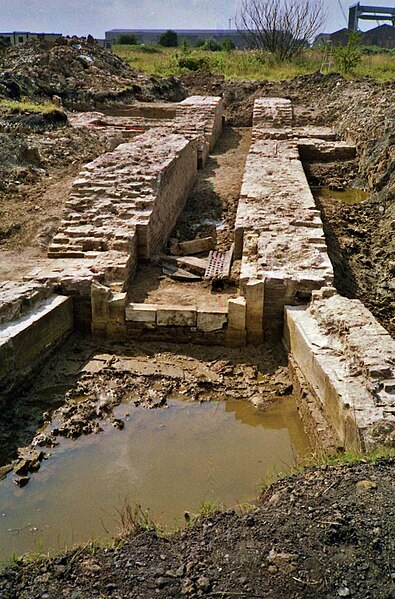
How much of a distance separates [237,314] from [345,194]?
6.72 meters

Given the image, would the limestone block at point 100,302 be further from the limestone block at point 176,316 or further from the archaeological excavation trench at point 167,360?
the limestone block at point 176,316

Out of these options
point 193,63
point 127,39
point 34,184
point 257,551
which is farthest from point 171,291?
point 127,39

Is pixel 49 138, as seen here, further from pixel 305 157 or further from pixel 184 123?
pixel 305 157

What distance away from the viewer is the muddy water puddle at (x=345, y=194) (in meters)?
11.3

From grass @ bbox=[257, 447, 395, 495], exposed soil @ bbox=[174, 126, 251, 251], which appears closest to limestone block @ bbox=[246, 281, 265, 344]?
exposed soil @ bbox=[174, 126, 251, 251]

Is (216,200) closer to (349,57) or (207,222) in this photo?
(207,222)

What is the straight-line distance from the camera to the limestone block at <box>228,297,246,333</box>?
19.4 ft

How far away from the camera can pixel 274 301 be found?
5.98 meters

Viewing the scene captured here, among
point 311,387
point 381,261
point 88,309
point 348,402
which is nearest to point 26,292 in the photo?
point 88,309

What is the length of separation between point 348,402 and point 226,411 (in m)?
1.44

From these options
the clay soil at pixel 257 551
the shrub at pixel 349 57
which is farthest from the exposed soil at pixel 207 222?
the shrub at pixel 349 57

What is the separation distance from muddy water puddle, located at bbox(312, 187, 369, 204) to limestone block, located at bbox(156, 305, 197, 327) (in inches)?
239

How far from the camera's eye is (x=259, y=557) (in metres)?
2.79

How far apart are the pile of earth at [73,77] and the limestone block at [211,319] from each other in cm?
1331
